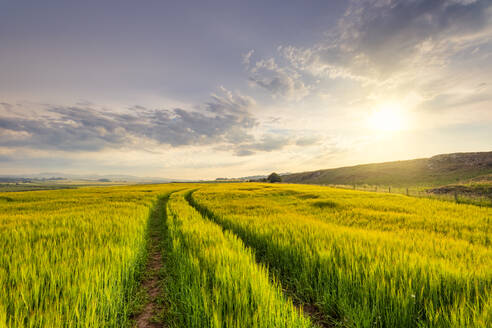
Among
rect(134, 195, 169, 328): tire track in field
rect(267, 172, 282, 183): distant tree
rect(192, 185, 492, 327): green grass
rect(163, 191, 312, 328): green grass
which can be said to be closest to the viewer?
rect(163, 191, 312, 328): green grass

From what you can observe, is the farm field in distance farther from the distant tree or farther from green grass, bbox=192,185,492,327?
the distant tree

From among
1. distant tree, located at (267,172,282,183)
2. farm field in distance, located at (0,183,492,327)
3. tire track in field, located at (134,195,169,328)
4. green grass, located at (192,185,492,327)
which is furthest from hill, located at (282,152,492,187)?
tire track in field, located at (134,195,169,328)

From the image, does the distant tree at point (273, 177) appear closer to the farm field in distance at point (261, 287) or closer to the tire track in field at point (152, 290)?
the tire track in field at point (152, 290)

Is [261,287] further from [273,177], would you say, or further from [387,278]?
[273,177]

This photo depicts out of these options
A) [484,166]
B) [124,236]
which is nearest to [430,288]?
[124,236]

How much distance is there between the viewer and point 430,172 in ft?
238

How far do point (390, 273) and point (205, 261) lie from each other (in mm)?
3312

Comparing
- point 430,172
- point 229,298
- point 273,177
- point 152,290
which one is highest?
point 229,298

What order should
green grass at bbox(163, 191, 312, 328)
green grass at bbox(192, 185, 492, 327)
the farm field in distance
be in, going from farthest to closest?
green grass at bbox(192, 185, 492, 327)
the farm field in distance
green grass at bbox(163, 191, 312, 328)

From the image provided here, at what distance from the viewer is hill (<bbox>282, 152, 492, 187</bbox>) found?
60.9 metres

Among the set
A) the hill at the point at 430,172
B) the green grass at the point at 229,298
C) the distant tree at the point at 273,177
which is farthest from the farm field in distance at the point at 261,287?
the distant tree at the point at 273,177

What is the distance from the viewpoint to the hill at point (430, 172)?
6094 centimetres

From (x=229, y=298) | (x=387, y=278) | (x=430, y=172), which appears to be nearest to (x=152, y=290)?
(x=229, y=298)

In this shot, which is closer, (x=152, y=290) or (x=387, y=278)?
(x=387, y=278)
